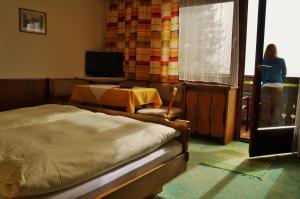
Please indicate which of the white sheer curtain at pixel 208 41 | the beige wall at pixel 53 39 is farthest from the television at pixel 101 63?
the white sheer curtain at pixel 208 41

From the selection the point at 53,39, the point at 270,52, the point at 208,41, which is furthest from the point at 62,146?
the point at 53,39

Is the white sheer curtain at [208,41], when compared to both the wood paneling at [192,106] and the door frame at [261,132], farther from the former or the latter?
the door frame at [261,132]

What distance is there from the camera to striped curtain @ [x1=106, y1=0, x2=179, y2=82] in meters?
4.25

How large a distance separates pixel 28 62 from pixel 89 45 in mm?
1276

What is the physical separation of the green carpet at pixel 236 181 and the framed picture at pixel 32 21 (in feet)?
9.81

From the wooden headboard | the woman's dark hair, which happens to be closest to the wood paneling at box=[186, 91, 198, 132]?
the woman's dark hair

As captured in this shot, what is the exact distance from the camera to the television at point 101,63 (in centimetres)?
458

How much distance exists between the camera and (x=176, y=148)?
1955 mm

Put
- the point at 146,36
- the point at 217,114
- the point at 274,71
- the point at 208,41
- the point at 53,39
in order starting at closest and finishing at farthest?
1. the point at 274,71
2. the point at 217,114
3. the point at 208,41
4. the point at 53,39
5. the point at 146,36

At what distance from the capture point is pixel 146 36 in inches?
178

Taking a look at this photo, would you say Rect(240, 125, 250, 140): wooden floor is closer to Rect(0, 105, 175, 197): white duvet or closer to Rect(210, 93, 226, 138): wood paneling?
Rect(210, 93, 226, 138): wood paneling

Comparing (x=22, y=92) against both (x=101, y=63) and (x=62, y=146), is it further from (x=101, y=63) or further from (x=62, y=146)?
(x=62, y=146)

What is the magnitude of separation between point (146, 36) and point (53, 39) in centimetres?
158

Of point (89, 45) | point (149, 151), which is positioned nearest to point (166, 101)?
point (89, 45)
